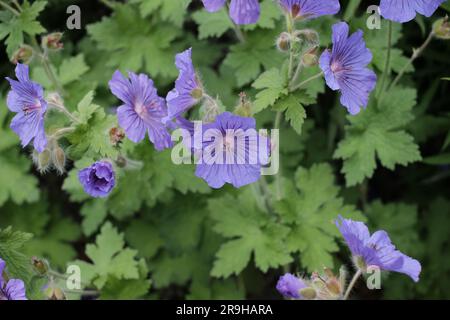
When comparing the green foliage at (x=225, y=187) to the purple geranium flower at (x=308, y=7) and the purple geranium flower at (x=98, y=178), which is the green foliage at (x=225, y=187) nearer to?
the purple geranium flower at (x=98, y=178)

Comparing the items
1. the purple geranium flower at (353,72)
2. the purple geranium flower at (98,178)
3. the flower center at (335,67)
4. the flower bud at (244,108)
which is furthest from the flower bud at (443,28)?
the purple geranium flower at (98,178)

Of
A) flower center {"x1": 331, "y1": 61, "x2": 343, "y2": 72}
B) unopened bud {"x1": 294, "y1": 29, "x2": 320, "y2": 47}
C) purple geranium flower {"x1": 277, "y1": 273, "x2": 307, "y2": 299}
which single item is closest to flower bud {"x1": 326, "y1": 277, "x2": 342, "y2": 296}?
purple geranium flower {"x1": 277, "y1": 273, "x2": 307, "y2": 299}

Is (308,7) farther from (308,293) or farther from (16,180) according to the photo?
(16,180)

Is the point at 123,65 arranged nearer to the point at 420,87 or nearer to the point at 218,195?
the point at 218,195

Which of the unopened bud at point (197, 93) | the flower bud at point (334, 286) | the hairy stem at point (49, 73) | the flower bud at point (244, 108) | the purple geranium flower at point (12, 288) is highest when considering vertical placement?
the hairy stem at point (49, 73)

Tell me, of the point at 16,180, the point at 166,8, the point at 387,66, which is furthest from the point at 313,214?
the point at 16,180

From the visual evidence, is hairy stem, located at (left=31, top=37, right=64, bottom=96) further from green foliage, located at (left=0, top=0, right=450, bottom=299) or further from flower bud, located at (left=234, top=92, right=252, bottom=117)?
flower bud, located at (left=234, top=92, right=252, bottom=117)
